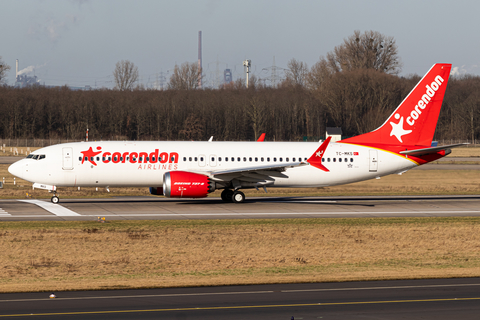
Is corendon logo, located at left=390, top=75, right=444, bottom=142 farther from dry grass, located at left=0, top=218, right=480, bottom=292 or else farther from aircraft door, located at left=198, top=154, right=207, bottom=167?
aircraft door, located at left=198, top=154, right=207, bottom=167

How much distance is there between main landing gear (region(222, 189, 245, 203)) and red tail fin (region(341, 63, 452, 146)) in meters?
9.17

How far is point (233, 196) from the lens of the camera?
39.1 m

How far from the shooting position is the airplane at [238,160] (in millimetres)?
36438

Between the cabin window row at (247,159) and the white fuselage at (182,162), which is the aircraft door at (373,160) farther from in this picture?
the cabin window row at (247,159)

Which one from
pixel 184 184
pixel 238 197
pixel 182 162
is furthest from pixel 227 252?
pixel 238 197

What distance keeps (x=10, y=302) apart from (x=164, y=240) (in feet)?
34.0

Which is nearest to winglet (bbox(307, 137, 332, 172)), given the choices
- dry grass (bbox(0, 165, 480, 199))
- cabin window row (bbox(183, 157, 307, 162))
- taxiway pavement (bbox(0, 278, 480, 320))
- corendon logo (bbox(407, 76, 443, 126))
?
cabin window row (bbox(183, 157, 307, 162))

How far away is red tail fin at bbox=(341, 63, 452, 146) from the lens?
1601 inches

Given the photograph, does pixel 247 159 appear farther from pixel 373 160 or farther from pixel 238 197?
pixel 373 160

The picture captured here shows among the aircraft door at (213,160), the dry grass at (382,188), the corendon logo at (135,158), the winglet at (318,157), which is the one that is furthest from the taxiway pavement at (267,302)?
the dry grass at (382,188)

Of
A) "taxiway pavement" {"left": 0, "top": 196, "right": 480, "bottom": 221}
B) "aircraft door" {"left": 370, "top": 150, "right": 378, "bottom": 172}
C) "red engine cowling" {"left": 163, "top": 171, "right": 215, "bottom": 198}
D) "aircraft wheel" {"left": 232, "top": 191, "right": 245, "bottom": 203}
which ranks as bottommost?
"taxiway pavement" {"left": 0, "top": 196, "right": 480, "bottom": 221}

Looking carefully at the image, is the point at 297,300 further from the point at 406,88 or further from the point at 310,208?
the point at 406,88

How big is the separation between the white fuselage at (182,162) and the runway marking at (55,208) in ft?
4.88

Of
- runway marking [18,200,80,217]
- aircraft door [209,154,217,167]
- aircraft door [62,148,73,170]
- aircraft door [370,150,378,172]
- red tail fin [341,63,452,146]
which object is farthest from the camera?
red tail fin [341,63,452,146]
